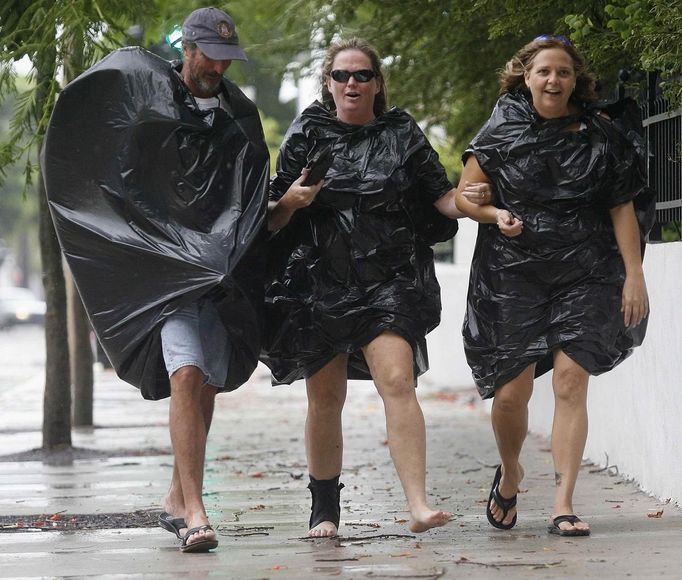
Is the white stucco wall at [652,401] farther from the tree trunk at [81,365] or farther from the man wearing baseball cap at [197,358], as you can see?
the tree trunk at [81,365]

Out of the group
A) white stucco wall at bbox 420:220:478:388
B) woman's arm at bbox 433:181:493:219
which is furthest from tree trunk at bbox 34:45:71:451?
white stucco wall at bbox 420:220:478:388

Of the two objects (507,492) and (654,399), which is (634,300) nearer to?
(507,492)

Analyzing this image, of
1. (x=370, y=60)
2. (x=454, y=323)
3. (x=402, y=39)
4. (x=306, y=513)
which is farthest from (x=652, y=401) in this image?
(x=454, y=323)

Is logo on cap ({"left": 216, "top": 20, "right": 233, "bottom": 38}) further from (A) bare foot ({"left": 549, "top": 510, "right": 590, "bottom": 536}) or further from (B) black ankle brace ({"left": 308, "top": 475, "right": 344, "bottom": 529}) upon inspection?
(A) bare foot ({"left": 549, "top": 510, "right": 590, "bottom": 536})

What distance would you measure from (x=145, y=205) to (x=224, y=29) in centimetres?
79

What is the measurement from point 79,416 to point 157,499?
183 inches

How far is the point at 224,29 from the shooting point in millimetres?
5617

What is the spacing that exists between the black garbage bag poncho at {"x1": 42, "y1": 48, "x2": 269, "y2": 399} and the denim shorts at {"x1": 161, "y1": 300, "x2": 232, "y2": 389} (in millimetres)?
51

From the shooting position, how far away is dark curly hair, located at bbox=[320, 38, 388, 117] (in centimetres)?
584

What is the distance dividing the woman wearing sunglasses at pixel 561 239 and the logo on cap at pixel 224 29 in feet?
3.69

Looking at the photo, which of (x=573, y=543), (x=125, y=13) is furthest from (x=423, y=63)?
(x=573, y=543)

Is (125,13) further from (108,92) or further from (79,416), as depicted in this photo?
(79,416)

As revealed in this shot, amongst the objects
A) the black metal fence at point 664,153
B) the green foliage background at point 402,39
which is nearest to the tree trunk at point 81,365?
the green foliage background at point 402,39

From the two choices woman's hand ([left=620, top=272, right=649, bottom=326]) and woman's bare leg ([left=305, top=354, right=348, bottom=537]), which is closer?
woman's hand ([left=620, top=272, right=649, bottom=326])
